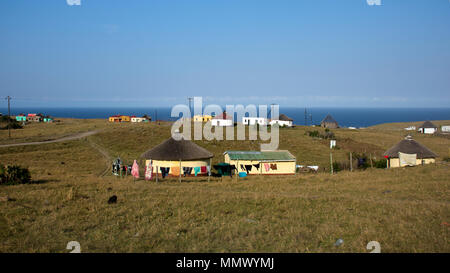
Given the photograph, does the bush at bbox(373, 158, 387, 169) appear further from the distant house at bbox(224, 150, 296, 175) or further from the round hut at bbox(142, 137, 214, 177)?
the round hut at bbox(142, 137, 214, 177)

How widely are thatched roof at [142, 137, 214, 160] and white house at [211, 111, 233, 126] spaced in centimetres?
3871

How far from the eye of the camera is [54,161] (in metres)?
32.4

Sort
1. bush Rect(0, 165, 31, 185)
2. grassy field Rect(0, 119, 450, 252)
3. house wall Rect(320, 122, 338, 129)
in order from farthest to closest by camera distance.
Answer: house wall Rect(320, 122, 338, 129), bush Rect(0, 165, 31, 185), grassy field Rect(0, 119, 450, 252)

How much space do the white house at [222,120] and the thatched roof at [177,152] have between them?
38708 mm

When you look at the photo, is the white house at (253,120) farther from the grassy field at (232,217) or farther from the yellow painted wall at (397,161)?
the grassy field at (232,217)

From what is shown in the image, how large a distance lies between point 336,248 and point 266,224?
2446mm

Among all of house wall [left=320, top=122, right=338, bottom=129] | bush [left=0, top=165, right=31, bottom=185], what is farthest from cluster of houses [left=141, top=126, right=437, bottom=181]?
house wall [left=320, top=122, right=338, bottom=129]

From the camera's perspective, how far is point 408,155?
27.8 metres

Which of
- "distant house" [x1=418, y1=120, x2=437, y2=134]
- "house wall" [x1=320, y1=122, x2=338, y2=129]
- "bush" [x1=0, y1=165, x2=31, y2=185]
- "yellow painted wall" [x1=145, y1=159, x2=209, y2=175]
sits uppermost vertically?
"house wall" [x1=320, y1=122, x2=338, y2=129]

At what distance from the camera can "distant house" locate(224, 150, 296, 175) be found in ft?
89.1

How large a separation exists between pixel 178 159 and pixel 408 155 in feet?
61.0

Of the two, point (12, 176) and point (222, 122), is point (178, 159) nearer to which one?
point (12, 176)
